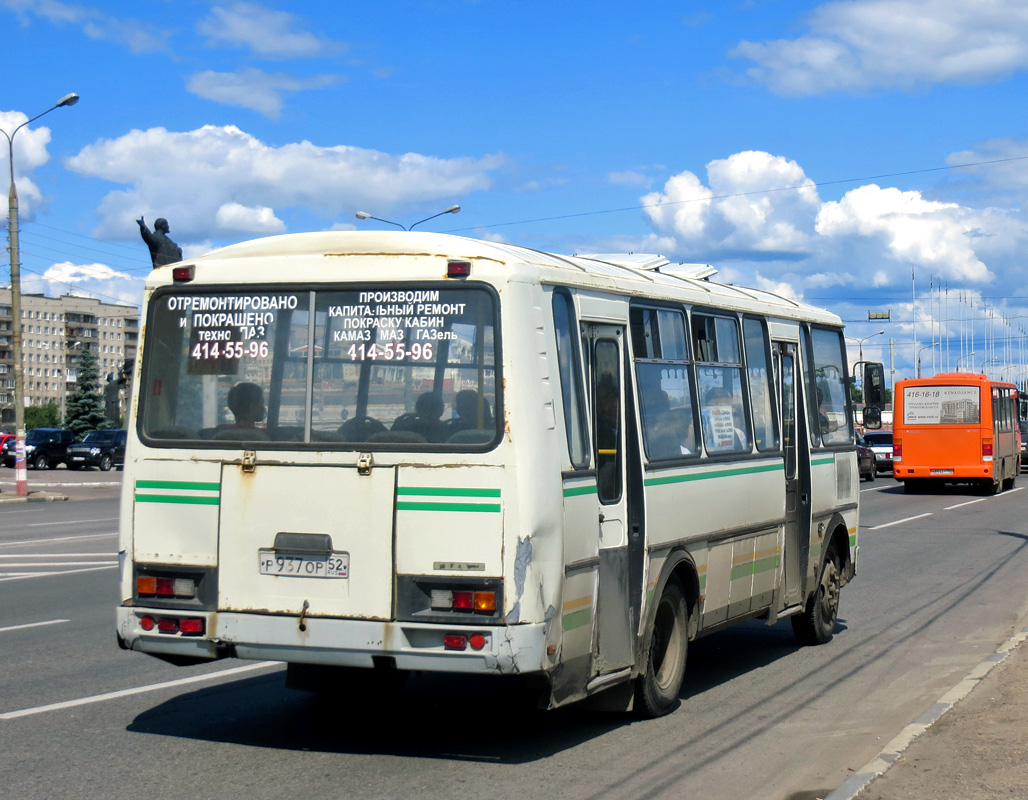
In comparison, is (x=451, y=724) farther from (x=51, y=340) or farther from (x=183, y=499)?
(x=51, y=340)

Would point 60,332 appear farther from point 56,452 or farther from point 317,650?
point 317,650

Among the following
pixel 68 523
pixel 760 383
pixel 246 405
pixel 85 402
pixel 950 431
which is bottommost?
pixel 68 523

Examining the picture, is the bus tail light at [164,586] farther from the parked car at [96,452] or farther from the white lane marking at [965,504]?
the parked car at [96,452]

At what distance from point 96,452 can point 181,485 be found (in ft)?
158

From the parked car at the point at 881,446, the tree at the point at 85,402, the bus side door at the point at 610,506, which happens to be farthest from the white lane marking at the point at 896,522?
the tree at the point at 85,402

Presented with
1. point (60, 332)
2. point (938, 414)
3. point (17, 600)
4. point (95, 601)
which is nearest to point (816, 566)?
point (95, 601)

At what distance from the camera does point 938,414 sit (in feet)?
117

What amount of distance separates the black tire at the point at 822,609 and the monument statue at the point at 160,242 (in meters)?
9.42

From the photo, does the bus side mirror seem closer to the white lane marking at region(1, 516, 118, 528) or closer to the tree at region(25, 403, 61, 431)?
the white lane marking at region(1, 516, 118, 528)

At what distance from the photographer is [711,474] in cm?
848

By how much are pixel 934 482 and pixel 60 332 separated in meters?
169

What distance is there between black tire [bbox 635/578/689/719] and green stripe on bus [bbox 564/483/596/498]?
3.54 feet

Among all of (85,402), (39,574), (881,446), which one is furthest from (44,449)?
(39,574)

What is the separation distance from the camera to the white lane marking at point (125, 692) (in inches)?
302
